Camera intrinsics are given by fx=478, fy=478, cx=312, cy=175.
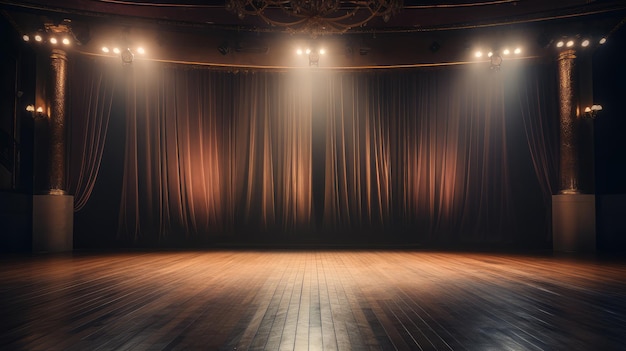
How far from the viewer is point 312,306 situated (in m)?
3.34

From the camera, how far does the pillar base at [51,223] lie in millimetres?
8016

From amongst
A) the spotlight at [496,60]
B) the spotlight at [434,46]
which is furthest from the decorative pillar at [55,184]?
the spotlight at [496,60]

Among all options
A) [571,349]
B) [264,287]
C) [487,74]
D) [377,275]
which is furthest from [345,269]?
[487,74]

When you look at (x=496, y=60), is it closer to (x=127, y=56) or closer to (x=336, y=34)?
(x=336, y=34)

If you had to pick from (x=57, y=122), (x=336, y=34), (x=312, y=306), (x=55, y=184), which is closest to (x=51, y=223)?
(x=55, y=184)

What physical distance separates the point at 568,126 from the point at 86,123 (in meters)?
8.74

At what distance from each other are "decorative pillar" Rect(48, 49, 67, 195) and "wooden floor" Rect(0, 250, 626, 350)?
8.00ft

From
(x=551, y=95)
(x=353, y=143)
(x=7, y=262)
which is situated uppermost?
(x=551, y=95)

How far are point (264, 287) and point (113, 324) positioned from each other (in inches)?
63.1

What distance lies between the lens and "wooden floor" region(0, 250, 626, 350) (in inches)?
97.0

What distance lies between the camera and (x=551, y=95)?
9.24 m

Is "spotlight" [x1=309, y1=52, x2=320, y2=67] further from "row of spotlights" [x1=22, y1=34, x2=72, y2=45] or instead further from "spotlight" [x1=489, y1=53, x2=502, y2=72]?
"row of spotlights" [x1=22, y1=34, x2=72, y2=45]

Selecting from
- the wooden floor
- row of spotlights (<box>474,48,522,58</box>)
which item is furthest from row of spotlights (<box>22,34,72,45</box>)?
row of spotlights (<box>474,48,522,58</box>)

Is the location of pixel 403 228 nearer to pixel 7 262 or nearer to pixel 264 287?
pixel 264 287
